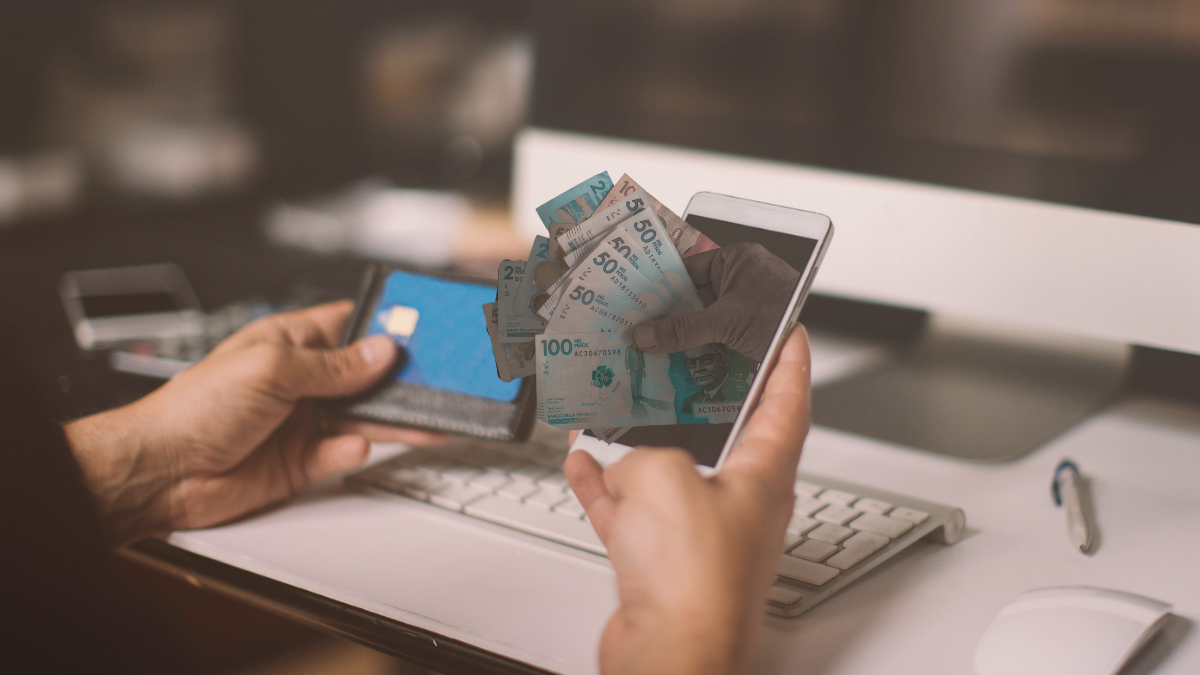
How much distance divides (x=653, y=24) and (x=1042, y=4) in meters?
0.34

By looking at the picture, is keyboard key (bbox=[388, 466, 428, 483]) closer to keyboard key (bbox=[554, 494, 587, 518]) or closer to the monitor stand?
keyboard key (bbox=[554, 494, 587, 518])

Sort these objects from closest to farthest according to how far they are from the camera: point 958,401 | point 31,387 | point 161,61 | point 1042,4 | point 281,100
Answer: point 31,387
point 1042,4
point 958,401
point 161,61
point 281,100

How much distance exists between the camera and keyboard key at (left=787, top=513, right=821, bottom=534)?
51cm

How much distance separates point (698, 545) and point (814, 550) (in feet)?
0.54

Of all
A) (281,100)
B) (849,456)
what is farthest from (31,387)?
(281,100)

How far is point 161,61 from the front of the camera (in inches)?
73.8

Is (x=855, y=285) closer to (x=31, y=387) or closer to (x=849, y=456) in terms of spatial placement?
(x=849, y=456)

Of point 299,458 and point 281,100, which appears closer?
point 299,458

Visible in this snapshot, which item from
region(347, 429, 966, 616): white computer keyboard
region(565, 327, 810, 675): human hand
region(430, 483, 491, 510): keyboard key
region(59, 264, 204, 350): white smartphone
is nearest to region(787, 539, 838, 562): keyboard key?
region(347, 429, 966, 616): white computer keyboard

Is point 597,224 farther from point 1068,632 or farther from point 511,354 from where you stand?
point 1068,632

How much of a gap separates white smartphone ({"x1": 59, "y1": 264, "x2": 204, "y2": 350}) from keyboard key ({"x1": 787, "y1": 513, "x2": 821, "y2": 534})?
0.65 m

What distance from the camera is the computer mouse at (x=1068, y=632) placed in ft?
1.26

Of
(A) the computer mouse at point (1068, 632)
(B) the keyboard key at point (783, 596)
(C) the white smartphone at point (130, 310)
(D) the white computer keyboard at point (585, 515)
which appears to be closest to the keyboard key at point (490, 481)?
(D) the white computer keyboard at point (585, 515)

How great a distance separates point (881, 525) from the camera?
0.52 m
